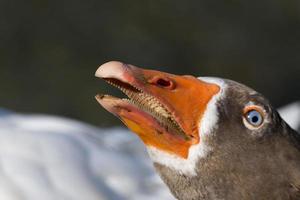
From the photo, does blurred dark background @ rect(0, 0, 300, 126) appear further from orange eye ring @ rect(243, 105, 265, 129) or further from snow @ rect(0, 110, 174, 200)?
orange eye ring @ rect(243, 105, 265, 129)

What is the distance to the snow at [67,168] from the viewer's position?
164 inches

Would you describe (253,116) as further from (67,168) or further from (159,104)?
(67,168)

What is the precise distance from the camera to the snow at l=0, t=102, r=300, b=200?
4164mm

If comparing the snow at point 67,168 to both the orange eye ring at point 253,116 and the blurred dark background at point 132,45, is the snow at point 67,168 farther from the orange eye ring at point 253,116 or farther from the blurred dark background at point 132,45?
the blurred dark background at point 132,45

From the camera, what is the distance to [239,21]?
7363mm

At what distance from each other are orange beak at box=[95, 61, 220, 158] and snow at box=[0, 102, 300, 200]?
1375 millimetres

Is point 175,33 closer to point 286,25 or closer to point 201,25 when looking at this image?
point 201,25

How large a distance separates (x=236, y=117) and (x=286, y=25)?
456 cm

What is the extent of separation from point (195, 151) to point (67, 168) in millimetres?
1536

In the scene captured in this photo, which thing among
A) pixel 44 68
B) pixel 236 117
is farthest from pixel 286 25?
pixel 236 117

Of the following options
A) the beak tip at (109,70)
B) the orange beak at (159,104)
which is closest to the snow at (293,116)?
the orange beak at (159,104)

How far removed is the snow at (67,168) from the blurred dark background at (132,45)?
7.50ft

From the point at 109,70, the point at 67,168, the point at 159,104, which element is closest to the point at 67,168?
the point at 67,168

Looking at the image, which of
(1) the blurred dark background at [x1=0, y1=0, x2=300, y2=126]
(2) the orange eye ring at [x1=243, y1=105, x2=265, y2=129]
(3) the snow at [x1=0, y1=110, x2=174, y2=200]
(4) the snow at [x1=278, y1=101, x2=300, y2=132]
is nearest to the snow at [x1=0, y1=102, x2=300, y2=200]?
(3) the snow at [x1=0, y1=110, x2=174, y2=200]
